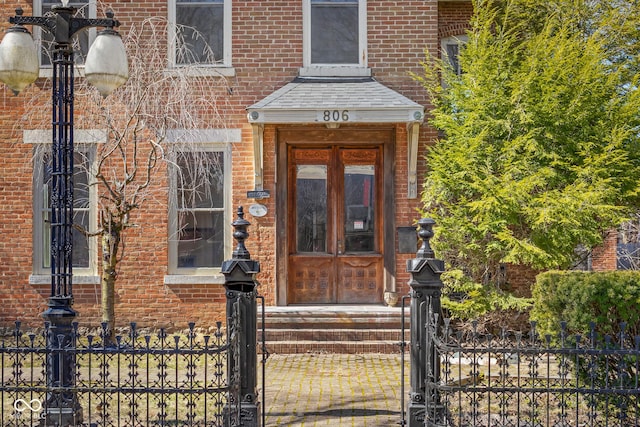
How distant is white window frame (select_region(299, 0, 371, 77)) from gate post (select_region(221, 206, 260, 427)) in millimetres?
6077

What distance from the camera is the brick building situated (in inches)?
462

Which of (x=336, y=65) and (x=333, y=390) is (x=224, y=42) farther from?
(x=333, y=390)

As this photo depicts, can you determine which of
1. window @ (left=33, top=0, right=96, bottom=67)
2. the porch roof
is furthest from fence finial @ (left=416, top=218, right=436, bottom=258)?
window @ (left=33, top=0, right=96, bottom=67)

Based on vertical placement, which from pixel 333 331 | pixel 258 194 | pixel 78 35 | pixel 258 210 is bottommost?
pixel 333 331

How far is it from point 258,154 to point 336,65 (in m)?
1.96

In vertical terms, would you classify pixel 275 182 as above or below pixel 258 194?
above

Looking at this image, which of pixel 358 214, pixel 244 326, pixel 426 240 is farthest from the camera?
pixel 358 214

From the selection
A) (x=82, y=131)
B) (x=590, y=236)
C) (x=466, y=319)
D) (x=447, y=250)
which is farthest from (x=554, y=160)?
(x=82, y=131)

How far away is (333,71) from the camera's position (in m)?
11.9

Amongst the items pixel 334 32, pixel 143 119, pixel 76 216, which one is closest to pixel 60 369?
pixel 143 119

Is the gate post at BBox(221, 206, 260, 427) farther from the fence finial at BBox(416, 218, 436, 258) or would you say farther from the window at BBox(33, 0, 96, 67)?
the window at BBox(33, 0, 96, 67)

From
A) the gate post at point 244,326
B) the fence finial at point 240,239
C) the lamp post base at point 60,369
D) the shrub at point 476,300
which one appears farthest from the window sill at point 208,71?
the lamp post base at point 60,369

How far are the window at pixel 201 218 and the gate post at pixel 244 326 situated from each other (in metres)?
5.62

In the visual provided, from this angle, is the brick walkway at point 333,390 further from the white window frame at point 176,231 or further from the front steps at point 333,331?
the white window frame at point 176,231
